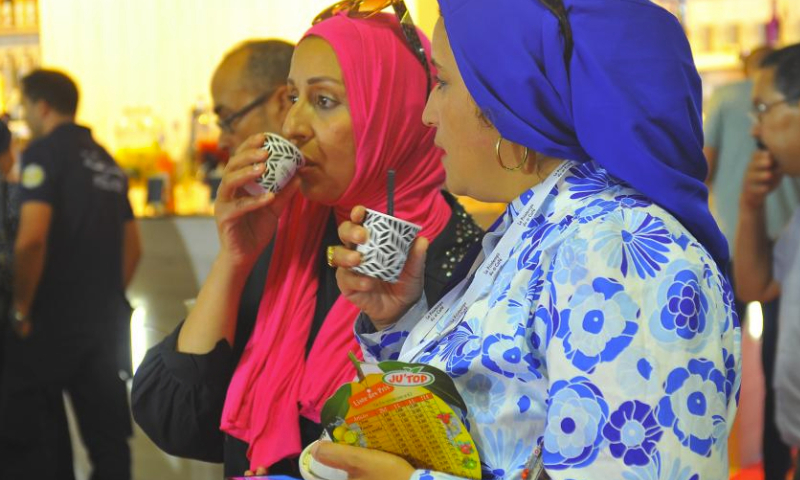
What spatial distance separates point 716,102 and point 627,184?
306 cm

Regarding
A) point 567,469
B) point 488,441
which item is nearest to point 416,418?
point 488,441

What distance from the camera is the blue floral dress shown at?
1.05 metres

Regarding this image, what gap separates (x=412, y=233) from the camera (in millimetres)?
1422

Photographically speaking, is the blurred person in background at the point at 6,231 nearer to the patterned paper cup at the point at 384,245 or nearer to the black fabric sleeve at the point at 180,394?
the black fabric sleeve at the point at 180,394

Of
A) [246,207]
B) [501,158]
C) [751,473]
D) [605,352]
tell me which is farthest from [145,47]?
[605,352]

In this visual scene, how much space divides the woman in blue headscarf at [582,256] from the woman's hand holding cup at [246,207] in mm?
441

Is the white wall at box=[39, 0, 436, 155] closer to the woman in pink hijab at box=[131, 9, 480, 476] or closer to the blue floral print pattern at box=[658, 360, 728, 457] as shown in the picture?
the woman in pink hijab at box=[131, 9, 480, 476]

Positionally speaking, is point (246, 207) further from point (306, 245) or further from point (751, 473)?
point (751, 473)

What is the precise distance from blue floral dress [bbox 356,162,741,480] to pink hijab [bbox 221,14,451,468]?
0.55 metres

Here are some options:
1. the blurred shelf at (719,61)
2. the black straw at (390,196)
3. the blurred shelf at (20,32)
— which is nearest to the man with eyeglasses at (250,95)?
the black straw at (390,196)

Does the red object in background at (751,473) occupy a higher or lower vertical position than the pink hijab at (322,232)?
lower

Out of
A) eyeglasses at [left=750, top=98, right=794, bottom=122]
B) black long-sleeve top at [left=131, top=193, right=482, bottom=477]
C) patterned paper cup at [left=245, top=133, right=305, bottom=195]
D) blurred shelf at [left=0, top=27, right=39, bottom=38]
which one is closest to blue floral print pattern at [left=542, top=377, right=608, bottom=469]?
black long-sleeve top at [left=131, top=193, right=482, bottom=477]

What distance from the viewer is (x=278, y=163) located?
5.47ft

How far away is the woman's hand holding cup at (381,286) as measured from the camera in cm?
145
